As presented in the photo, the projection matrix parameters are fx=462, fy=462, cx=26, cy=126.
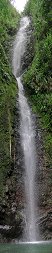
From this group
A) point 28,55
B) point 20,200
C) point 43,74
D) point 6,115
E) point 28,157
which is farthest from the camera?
point 28,55

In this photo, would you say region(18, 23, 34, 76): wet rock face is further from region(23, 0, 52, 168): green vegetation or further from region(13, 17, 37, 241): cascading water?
region(23, 0, 52, 168): green vegetation

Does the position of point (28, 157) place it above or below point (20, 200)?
above

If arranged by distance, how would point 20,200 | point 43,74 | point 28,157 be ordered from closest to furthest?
1. point 20,200
2. point 28,157
3. point 43,74

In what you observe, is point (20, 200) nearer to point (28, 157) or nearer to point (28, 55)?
point (28, 157)

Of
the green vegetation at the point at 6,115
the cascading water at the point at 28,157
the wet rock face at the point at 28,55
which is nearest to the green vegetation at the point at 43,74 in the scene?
the cascading water at the point at 28,157

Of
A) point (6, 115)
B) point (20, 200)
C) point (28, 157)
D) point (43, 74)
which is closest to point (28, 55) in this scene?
point (43, 74)

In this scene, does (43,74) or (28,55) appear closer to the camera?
(43,74)

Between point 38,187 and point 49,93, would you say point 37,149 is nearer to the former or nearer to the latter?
point 38,187

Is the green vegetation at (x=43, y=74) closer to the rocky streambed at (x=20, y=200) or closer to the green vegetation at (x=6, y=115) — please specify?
the rocky streambed at (x=20, y=200)

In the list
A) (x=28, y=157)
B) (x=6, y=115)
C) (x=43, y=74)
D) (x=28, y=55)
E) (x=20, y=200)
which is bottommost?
(x=20, y=200)
